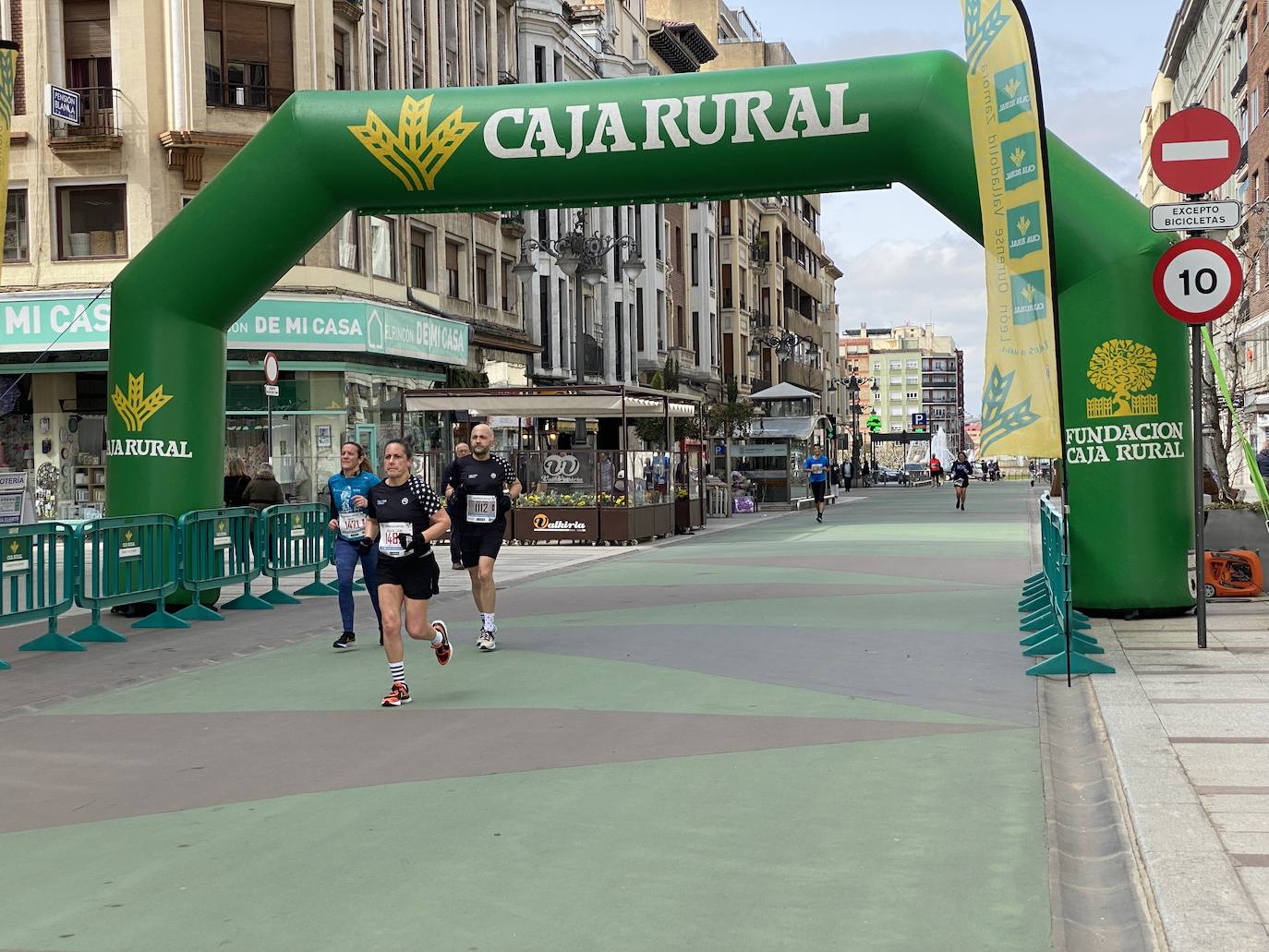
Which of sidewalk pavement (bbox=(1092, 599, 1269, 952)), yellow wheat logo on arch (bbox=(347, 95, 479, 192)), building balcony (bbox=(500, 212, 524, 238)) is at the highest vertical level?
building balcony (bbox=(500, 212, 524, 238))

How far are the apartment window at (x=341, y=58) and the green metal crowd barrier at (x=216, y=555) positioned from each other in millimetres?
18786

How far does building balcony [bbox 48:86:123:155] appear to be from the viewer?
30.0 metres

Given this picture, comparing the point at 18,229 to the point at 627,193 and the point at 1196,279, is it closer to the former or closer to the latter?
the point at 627,193

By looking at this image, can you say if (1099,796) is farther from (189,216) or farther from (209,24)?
(209,24)

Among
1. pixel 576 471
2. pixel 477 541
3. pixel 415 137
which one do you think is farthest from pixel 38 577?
pixel 576 471

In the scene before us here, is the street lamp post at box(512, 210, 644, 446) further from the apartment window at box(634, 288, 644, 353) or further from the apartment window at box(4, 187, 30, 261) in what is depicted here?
the apartment window at box(634, 288, 644, 353)

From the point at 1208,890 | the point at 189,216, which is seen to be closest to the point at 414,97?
the point at 189,216

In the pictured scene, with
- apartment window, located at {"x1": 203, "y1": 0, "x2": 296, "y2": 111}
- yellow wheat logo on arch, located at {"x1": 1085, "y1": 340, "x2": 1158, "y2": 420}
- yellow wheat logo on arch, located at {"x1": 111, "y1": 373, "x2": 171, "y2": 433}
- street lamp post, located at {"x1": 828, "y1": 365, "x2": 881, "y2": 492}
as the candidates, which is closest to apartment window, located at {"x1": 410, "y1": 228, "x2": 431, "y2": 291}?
apartment window, located at {"x1": 203, "y1": 0, "x2": 296, "y2": 111}

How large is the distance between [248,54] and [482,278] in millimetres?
11481

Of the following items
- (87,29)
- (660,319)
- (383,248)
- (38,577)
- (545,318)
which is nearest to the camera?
(38,577)

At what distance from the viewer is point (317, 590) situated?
1800 centimetres

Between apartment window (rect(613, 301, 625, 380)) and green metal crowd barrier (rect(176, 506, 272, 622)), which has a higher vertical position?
apartment window (rect(613, 301, 625, 380))

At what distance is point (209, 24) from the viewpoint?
30672 millimetres

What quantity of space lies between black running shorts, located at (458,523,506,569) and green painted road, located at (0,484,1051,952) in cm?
78
